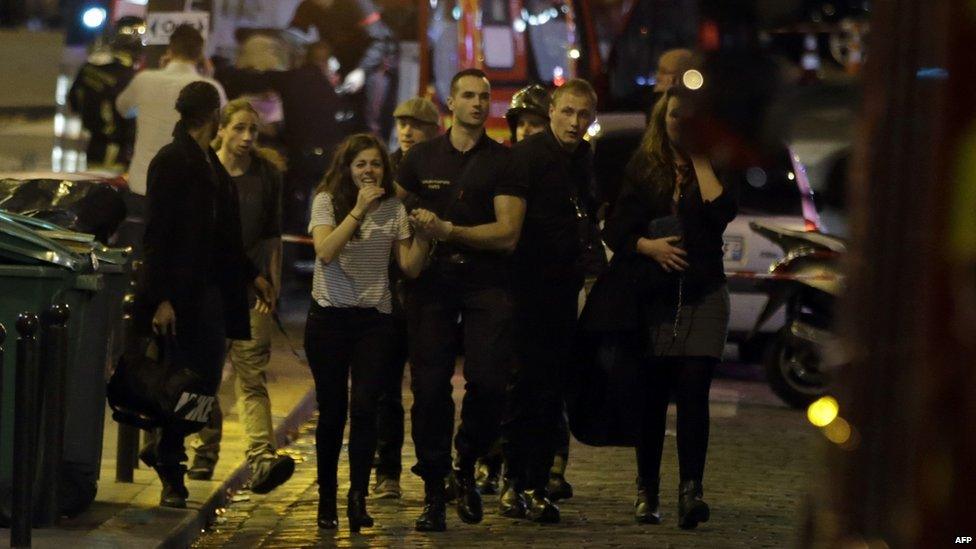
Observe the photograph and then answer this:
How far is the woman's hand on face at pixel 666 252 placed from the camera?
8.25 meters

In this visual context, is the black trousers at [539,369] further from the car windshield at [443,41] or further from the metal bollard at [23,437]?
the car windshield at [443,41]

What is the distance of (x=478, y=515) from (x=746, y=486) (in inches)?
73.5

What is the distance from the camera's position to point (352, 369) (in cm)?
813

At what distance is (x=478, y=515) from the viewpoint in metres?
8.44

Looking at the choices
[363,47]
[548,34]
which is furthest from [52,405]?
[548,34]

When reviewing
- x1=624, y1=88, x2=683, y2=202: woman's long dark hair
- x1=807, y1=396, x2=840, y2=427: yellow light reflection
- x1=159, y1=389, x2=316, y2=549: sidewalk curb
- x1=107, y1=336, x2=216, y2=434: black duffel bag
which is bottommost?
x1=159, y1=389, x2=316, y2=549: sidewalk curb

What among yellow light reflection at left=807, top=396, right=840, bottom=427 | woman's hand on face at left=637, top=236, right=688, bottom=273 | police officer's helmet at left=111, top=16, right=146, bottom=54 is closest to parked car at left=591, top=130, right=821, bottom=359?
police officer's helmet at left=111, top=16, right=146, bottom=54

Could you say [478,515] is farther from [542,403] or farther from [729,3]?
[729,3]

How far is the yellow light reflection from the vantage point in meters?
2.81

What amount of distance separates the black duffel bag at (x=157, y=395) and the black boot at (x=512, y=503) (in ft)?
4.62

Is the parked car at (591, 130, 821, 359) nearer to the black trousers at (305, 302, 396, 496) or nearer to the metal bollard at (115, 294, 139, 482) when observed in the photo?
the metal bollard at (115, 294, 139, 482)

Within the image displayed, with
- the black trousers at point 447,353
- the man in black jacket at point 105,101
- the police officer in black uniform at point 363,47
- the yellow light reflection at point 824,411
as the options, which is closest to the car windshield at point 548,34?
the police officer in black uniform at point 363,47

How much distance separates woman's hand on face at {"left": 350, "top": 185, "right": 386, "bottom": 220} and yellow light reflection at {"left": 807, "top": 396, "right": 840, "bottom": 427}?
5.33m

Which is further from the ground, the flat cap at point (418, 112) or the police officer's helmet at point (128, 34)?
the police officer's helmet at point (128, 34)
